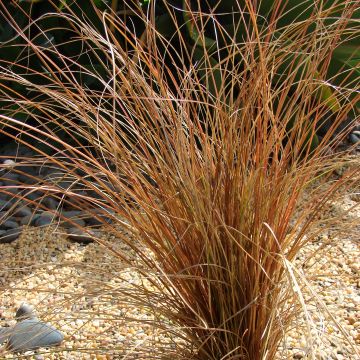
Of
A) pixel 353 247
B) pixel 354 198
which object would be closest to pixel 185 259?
pixel 353 247

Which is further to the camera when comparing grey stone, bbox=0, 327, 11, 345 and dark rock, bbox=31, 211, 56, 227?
dark rock, bbox=31, 211, 56, 227

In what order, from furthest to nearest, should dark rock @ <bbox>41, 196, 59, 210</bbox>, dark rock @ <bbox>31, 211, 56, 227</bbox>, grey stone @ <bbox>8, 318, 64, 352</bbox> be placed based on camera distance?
1. dark rock @ <bbox>41, 196, 59, 210</bbox>
2. dark rock @ <bbox>31, 211, 56, 227</bbox>
3. grey stone @ <bbox>8, 318, 64, 352</bbox>

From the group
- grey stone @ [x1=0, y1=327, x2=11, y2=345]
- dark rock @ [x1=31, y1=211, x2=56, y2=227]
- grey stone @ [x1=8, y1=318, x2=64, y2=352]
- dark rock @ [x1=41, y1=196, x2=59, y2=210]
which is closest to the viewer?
grey stone @ [x1=0, y1=327, x2=11, y2=345]

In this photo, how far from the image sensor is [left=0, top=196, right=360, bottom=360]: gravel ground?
5.64 ft

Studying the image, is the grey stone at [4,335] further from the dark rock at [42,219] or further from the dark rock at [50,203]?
the dark rock at [50,203]

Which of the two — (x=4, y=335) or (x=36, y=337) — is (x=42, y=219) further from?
(x=4, y=335)

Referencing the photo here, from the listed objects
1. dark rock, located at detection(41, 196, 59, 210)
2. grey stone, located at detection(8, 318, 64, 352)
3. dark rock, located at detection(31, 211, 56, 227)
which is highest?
grey stone, located at detection(8, 318, 64, 352)

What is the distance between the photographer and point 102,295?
1879mm

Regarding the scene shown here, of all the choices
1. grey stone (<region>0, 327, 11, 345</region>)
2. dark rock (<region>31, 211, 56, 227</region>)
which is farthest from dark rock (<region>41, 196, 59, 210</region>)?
grey stone (<region>0, 327, 11, 345</region>)

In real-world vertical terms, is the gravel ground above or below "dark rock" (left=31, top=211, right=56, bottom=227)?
above

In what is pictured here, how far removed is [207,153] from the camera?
5.40 ft

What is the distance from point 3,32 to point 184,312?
8.10ft

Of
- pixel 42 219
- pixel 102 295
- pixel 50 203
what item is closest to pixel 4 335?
pixel 102 295

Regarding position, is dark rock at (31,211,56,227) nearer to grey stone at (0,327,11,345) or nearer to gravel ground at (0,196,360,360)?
gravel ground at (0,196,360,360)
